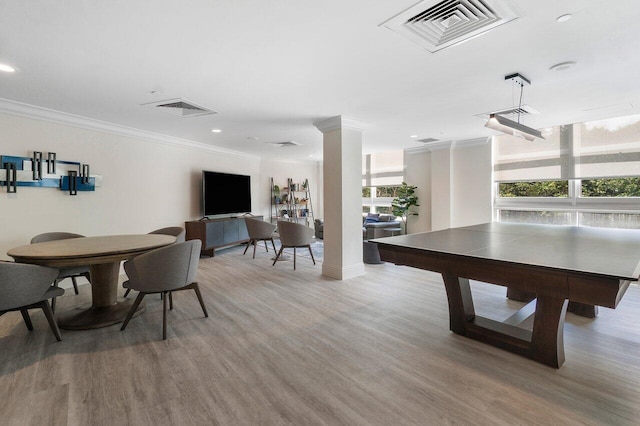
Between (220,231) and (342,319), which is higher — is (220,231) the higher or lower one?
the higher one

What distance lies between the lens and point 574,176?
5215 millimetres

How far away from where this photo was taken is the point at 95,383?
6.59 ft

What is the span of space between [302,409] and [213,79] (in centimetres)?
293

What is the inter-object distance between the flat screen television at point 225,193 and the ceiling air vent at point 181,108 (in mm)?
2251

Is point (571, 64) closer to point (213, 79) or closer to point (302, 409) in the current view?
point (213, 79)

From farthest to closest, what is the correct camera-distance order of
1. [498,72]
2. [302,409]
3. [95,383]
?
[498,72], [95,383], [302,409]

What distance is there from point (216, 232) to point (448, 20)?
542 cm

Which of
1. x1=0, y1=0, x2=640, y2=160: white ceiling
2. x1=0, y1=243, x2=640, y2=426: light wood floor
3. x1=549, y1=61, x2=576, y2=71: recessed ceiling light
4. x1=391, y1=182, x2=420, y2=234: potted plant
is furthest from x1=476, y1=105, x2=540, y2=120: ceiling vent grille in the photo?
x1=391, y1=182, x2=420, y2=234: potted plant

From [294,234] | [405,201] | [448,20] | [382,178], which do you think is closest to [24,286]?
[294,234]

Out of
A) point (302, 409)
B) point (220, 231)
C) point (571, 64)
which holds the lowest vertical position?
point (302, 409)

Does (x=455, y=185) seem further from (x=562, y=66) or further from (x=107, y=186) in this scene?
(x=107, y=186)

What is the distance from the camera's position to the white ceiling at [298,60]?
194 centimetres

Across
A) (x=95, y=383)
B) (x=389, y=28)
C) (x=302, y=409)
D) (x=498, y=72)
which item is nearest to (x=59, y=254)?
(x=95, y=383)

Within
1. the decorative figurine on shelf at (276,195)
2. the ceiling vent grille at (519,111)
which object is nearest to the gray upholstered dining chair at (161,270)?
the ceiling vent grille at (519,111)
